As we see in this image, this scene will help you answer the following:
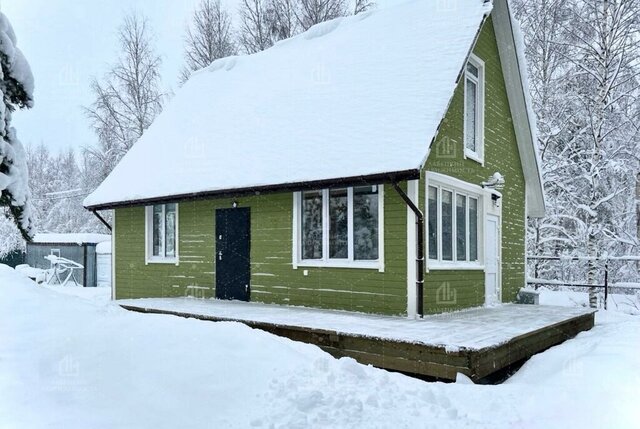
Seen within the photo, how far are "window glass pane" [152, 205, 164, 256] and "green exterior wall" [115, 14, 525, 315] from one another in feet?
1.00

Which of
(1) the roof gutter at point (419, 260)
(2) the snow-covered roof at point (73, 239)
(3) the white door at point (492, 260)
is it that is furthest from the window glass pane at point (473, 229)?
(2) the snow-covered roof at point (73, 239)

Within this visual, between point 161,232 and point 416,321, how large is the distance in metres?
7.06

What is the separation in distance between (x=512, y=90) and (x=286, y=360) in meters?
9.01

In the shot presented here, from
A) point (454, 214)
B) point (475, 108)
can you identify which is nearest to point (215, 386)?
point (454, 214)

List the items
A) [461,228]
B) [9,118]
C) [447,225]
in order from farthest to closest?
[461,228] → [447,225] → [9,118]

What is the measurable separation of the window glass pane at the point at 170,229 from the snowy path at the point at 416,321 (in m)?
1.85

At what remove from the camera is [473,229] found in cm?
980

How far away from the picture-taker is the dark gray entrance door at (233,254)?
9883 mm

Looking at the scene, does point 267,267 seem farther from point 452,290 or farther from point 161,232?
point 161,232

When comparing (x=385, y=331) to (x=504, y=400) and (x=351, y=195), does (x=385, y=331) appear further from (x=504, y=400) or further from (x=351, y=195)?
(x=351, y=195)

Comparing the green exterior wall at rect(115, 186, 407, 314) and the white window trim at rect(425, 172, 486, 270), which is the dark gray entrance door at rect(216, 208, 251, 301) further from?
the white window trim at rect(425, 172, 486, 270)

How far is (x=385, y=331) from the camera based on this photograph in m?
6.41

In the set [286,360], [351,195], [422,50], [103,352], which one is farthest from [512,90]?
[103,352]

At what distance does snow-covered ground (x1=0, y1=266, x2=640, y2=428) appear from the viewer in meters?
3.46
